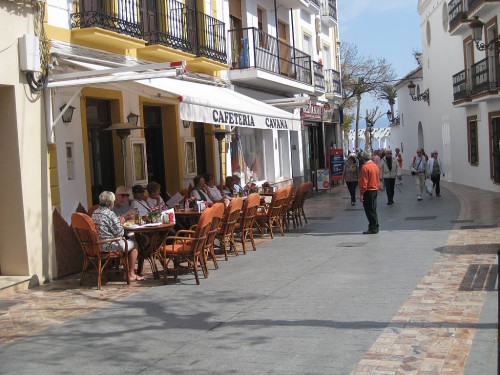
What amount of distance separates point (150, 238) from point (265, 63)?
36.8 ft

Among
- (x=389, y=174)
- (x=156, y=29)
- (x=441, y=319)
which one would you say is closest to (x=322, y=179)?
(x=389, y=174)

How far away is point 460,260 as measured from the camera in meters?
9.93

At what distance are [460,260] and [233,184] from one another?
20.7 ft

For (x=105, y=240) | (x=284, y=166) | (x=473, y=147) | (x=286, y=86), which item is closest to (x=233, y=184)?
(x=105, y=240)

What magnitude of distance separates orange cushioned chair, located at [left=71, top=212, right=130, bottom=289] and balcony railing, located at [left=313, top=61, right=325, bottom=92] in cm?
1923

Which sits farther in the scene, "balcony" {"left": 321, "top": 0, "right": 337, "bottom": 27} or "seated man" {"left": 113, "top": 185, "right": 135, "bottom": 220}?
"balcony" {"left": 321, "top": 0, "right": 337, "bottom": 27}

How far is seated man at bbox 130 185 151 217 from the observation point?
10.7m

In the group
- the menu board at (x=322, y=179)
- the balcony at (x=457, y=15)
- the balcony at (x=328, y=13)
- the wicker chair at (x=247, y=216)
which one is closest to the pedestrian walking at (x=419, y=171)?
the menu board at (x=322, y=179)

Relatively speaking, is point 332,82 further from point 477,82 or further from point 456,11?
point 477,82

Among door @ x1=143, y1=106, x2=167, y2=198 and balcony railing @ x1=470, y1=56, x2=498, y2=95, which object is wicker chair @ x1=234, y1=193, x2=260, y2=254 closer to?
door @ x1=143, y1=106, x2=167, y2=198

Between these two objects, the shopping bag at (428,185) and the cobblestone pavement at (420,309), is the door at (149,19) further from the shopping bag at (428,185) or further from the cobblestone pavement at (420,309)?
the shopping bag at (428,185)

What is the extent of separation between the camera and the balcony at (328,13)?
31.1m

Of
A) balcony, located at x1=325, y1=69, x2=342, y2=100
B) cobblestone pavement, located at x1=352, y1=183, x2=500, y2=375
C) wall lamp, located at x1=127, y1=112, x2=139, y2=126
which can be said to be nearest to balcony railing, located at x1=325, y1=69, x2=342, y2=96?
balcony, located at x1=325, y1=69, x2=342, y2=100

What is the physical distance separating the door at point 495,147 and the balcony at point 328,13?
10.3 meters
